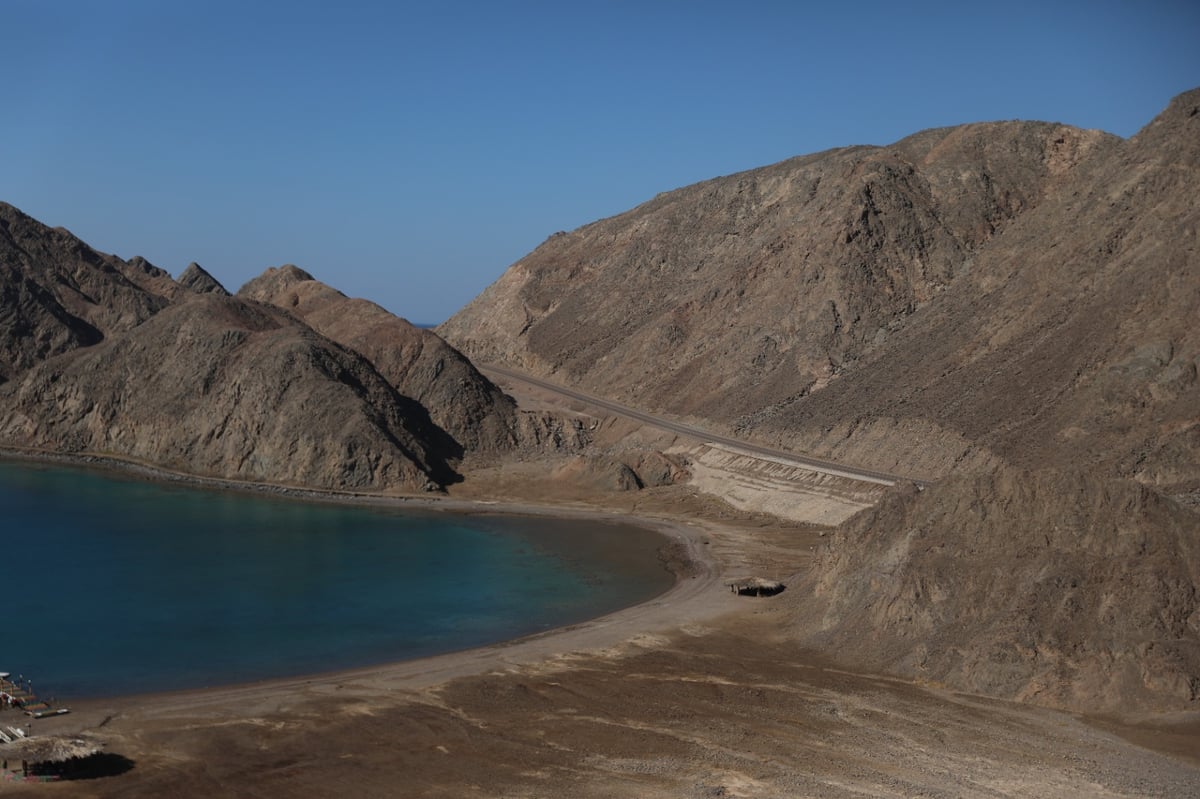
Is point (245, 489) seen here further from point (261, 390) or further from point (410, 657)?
point (410, 657)

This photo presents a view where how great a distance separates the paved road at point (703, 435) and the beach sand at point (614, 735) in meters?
28.5

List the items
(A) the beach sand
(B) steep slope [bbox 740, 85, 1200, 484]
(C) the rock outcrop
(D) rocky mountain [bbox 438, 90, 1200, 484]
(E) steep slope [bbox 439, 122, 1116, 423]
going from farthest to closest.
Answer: (C) the rock outcrop
(E) steep slope [bbox 439, 122, 1116, 423]
(D) rocky mountain [bbox 438, 90, 1200, 484]
(B) steep slope [bbox 740, 85, 1200, 484]
(A) the beach sand

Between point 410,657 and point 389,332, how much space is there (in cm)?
6603

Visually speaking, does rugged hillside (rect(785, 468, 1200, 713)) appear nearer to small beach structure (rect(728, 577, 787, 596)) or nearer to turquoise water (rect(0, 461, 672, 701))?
small beach structure (rect(728, 577, 787, 596))

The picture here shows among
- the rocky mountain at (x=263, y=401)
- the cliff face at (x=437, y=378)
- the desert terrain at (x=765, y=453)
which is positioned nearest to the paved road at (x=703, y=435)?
the desert terrain at (x=765, y=453)

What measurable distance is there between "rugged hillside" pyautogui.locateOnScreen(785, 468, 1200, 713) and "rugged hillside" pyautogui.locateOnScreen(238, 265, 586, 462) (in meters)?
49.6

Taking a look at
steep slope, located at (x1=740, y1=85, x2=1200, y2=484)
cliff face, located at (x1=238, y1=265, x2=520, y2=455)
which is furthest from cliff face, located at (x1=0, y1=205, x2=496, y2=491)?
steep slope, located at (x1=740, y1=85, x2=1200, y2=484)

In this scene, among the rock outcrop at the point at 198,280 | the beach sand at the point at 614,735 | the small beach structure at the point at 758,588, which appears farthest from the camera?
the rock outcrop at the point at 198,280

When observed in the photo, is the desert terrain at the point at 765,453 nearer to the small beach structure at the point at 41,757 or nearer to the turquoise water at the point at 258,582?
the small beach structure at the point at 41,757

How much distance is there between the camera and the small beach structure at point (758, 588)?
181 feet

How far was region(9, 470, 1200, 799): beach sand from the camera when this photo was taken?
31562mm

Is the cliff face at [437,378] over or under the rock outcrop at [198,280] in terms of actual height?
under

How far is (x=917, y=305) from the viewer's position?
9612cm

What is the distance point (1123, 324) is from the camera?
68.7m
